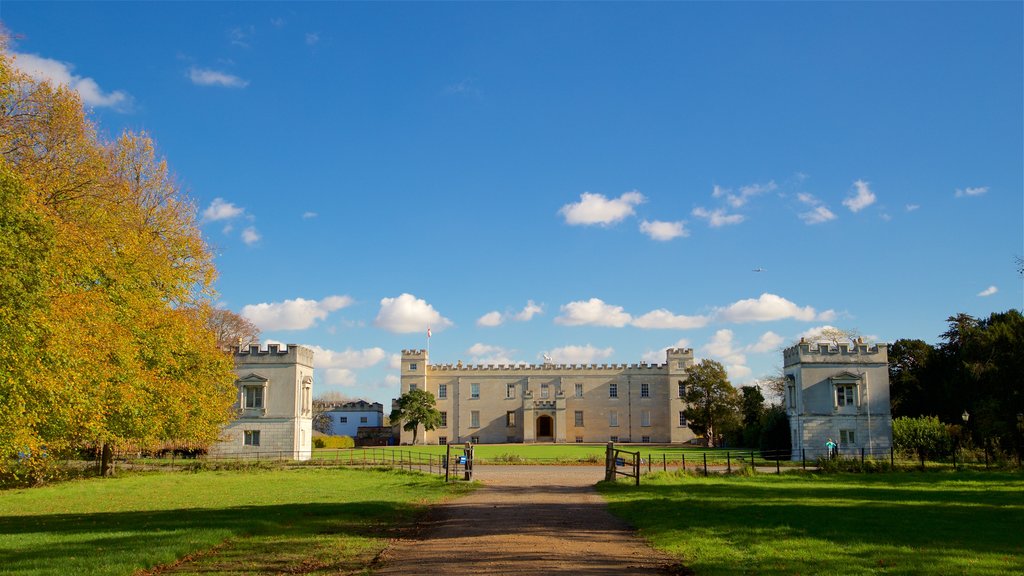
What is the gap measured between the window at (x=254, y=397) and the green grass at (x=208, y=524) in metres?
19.4

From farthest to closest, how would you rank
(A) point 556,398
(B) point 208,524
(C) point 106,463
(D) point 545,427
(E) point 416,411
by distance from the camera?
1. (D) point 545,427
2. (A) point 556,398
3. (E) point 416,411
4. (C) point 106,463
5. (B) point 208,524

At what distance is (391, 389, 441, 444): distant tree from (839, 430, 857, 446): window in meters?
41.7

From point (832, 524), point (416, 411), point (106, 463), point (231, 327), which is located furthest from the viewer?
point (416, 411)

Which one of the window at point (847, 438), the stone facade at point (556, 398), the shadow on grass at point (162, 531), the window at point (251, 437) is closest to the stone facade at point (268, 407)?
the window at point (251, 437)

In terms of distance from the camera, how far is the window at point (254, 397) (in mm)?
49281

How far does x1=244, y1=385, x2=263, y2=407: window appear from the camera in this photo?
49.3 meters

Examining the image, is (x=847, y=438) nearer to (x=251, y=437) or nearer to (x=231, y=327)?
(x=251, y=437)

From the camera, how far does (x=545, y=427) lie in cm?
8519

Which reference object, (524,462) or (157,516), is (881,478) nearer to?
(524,462)

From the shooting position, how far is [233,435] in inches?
1919

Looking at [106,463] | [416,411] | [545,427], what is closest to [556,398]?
[545,427]

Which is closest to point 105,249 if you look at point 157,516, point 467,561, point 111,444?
point 157,516

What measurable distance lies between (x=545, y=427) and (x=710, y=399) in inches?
782

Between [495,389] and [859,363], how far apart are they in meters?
44.4
